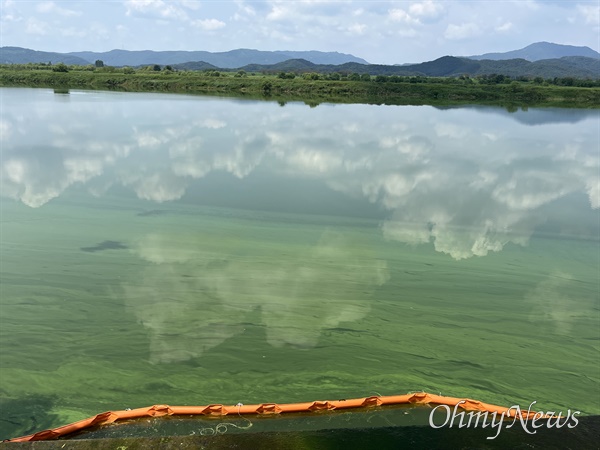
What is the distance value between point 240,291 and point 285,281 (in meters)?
0.88

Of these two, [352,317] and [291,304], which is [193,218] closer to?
[291,304]

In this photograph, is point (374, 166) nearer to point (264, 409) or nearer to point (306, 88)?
point (264, 409)

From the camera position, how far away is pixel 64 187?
12953 mm

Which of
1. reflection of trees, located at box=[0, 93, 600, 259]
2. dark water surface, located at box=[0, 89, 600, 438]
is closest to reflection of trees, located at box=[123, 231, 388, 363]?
dark water surface, located at box=[0, 89, 600, 438]

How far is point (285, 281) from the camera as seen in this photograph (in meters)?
7.70

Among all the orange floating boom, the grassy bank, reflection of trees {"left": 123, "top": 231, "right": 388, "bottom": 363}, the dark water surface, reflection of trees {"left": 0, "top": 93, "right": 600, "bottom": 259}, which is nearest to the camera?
the orange floating boom

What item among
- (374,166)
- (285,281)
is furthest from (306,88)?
(285,281)

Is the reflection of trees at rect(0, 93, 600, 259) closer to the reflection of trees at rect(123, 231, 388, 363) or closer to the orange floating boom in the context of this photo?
the reflection of trees at rect(123, 231, 388, 363)

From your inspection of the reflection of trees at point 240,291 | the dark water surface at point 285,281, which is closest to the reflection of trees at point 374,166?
the dark water surface at point 285,281

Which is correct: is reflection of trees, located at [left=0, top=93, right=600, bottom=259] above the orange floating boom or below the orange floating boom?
above

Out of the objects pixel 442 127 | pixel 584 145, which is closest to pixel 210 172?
pixel 442 127

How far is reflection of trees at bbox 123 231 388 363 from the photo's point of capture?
6.09 meters

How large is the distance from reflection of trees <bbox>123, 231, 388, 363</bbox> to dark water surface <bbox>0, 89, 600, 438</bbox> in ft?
0.12

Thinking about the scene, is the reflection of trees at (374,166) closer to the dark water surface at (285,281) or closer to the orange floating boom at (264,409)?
the dark water surface at (285,281)
